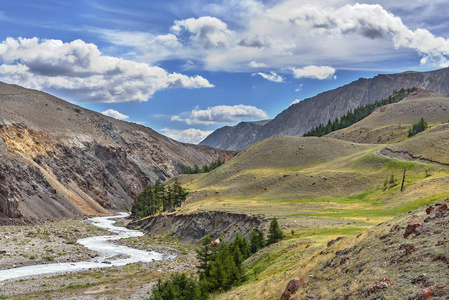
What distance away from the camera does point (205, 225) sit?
73.9 meters

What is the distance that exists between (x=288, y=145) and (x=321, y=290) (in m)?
144

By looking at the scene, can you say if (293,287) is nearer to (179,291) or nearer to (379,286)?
(379,286)

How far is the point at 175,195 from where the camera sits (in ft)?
360

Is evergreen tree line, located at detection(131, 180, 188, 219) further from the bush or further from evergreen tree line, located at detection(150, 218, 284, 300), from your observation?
the bush

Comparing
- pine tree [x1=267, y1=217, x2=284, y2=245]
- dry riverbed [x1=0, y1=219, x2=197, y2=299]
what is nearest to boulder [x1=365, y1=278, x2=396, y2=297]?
dry riverbed [x1=0, y1=219, x2=197, y2=299]

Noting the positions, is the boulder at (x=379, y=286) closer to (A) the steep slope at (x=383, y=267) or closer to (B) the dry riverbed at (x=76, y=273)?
(A) the steep slope at (x=383, y=267)

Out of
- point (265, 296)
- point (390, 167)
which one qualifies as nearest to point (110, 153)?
point (390, 167)

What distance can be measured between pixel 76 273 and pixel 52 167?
4307 inches

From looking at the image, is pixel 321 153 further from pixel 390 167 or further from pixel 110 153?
pixel 110 153

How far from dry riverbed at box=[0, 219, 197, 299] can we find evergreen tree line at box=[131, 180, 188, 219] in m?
31.2

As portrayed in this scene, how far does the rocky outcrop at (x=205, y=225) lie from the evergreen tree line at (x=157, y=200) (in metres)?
14.0

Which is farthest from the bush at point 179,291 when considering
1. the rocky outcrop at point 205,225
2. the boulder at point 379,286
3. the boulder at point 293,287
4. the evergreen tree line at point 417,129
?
the evergreen tree line at point 417,129

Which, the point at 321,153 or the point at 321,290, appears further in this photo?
the point at 321,153

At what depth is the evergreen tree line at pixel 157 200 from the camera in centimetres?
11200
